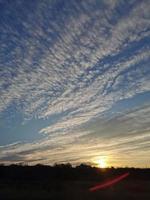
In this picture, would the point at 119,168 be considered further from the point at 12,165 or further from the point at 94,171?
the point at 12,165

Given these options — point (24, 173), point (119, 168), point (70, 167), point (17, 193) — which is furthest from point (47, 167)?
point (17, 193)

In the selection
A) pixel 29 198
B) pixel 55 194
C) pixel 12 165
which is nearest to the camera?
pixel 29 198

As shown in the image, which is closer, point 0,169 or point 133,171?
point 0,169

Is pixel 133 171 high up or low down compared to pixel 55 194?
up

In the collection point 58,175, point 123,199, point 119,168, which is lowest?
point 123,199

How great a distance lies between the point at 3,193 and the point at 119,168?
190 feet

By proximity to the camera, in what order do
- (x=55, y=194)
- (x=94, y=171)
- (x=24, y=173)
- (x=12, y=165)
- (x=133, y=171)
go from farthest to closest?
1. (x=133, y=171)
2. (x=94, y=171)
3. (x=12, y=165)
4. (x=24, y=173)
5. (x=55, y=194)

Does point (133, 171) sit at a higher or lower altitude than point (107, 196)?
higher

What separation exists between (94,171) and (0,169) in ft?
65.5

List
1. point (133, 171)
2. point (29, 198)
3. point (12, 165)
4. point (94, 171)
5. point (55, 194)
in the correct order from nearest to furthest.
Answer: point (29, 198), point (55, 194), point (12, 165), point (94, 171), point (133, 171)

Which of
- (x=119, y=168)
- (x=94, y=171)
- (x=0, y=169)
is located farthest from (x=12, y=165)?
(x=119, y=168)

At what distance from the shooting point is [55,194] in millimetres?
33938

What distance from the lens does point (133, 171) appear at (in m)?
88.6

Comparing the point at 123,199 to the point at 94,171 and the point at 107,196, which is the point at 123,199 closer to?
the point at 107,196
